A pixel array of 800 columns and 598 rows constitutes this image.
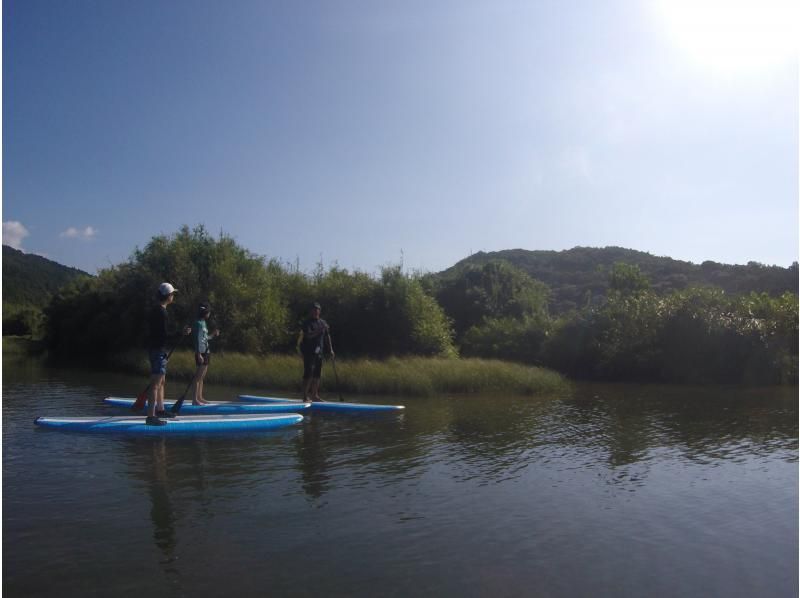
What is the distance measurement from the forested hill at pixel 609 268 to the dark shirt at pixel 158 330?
112 feet

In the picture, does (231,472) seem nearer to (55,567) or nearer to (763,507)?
(55,567)

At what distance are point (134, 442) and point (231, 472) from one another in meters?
2.54

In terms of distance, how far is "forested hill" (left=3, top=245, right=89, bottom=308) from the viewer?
252 ft

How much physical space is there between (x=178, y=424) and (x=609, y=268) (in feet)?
253

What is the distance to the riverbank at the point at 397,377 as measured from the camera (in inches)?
693

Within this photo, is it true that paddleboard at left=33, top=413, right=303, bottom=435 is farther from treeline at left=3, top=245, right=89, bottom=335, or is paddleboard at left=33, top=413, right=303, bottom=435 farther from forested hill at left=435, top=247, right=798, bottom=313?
treeline at left=3, top=245, right=89, bottom=335

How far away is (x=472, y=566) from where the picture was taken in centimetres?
579

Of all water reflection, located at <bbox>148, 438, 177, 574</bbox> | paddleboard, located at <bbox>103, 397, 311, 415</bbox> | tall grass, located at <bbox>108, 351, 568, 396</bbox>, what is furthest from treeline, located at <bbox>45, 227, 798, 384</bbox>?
water reflection, located at <bbox>148, 438, 177, 574</bbox>

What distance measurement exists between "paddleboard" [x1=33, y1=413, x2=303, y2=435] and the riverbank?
5.51 metres

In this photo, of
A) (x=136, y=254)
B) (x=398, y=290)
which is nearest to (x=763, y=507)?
(x=398, y=290)

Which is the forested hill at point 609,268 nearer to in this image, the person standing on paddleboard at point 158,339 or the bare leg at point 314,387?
the bare leg at point 314,387

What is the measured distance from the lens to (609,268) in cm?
8250

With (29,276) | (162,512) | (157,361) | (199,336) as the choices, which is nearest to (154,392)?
(157,361)

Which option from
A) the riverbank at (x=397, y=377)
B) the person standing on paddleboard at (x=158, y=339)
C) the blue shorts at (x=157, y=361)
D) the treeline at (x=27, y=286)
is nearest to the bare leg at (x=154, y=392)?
the person standing on paddleboard at (x=158, y=339)
